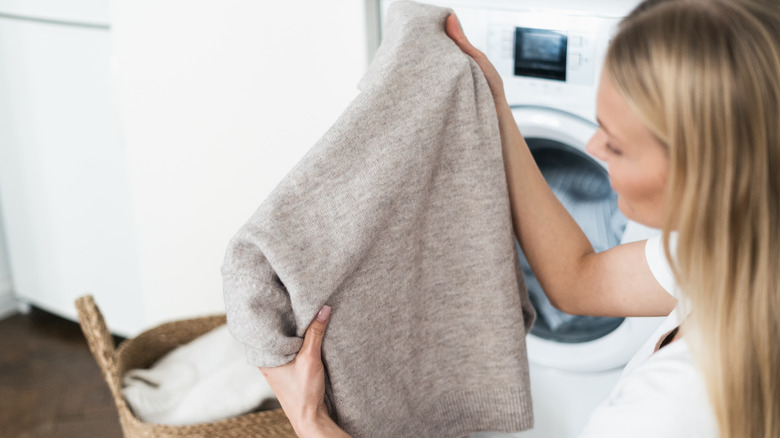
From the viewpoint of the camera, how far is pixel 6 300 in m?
2.51

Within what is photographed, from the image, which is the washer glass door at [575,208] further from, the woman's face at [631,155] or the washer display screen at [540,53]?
the woman's face at [631,155]

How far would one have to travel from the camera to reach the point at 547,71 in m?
1.26

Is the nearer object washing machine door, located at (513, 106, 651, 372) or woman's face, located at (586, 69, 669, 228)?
woman's face, located at (586, 69, 669, 228)

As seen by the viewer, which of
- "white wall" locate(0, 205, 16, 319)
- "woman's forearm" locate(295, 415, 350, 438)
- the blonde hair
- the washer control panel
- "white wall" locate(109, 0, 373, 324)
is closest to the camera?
the blonde hair

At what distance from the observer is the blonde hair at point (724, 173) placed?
63 cm

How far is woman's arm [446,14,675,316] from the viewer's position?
3.18ft

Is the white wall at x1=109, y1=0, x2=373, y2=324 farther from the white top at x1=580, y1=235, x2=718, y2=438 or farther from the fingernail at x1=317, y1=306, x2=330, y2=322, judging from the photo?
the white top at x1=580, y1=235, x2=718, y2=438

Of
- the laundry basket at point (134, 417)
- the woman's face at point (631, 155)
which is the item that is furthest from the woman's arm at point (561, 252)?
the laundry basket at point (134, 417)

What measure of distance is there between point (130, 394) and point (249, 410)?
22 cm

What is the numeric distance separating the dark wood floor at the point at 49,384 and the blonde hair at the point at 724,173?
5.57 feet

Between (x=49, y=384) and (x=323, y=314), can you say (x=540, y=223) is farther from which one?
(x=49, y=384)

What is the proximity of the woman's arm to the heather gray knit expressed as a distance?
4 centimetres

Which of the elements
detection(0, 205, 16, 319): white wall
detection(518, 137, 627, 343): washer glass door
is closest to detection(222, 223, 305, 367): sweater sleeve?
detection(518, 137, 627, 343): washer glass door

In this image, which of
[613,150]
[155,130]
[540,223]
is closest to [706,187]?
[613,150]
